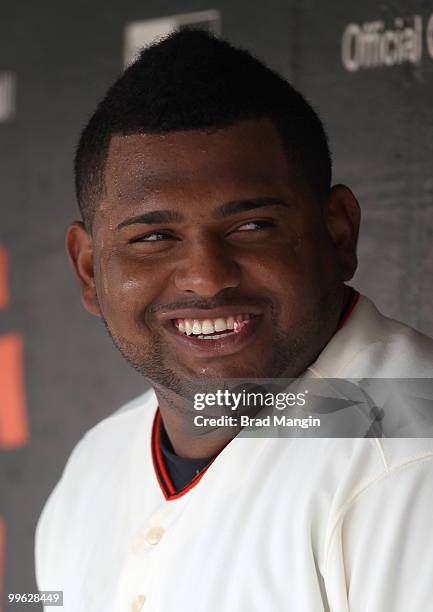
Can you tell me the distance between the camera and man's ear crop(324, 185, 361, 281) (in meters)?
1.15

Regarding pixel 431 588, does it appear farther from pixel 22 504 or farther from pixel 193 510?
pixel 22 504

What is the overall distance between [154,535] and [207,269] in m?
0.33

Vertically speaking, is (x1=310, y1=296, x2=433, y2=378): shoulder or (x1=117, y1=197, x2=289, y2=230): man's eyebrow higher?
(x1=117, y1=197, x2=289, y2=230): man's eyebrow

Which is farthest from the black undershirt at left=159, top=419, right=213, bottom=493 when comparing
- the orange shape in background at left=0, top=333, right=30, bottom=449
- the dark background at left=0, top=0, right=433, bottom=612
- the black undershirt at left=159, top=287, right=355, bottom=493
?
→ the orange shape in background at left=0, top=333, right=30, bottom=449

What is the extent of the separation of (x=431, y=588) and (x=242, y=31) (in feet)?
4.09

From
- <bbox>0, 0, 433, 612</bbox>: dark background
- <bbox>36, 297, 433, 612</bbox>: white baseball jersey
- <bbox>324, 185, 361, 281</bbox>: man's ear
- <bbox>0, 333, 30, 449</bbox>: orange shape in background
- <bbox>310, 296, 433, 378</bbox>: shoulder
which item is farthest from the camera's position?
<bbox>0, 333, 30, 449</bbox>: orange shape in background

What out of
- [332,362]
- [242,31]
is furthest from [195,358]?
[242,31]

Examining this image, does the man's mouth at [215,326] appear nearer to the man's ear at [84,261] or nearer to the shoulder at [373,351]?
the shoulder at [373,351]

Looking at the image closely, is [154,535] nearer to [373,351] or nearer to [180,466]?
[180,466]

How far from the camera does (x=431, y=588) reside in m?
0.83

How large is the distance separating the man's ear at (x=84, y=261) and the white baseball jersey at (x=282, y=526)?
199 millimetres

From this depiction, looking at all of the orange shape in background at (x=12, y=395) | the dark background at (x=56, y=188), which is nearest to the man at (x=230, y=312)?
the dark background at (x=56, y=188)

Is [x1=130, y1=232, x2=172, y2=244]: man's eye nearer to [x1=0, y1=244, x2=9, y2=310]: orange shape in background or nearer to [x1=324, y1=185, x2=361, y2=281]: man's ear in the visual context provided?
[x1=324, y1=185, x2=361, y2=281]: man's ear

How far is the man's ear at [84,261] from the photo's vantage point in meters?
1.24
